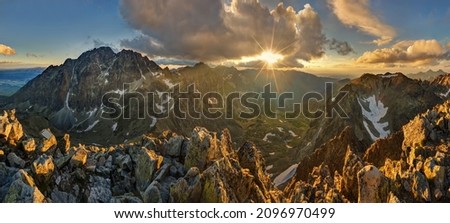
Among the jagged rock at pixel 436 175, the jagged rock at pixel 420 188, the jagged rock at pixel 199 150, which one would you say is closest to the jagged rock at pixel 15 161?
the jagged rock at pixel 199 150

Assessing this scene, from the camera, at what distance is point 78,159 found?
2106 centimetres

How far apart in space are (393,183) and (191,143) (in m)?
10.4

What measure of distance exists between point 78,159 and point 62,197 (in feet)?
11.7

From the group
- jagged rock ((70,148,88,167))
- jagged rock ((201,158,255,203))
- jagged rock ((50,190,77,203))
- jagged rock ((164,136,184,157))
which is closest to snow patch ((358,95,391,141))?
jagged rock ((164,136,184,157))

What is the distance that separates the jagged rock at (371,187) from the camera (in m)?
20.5

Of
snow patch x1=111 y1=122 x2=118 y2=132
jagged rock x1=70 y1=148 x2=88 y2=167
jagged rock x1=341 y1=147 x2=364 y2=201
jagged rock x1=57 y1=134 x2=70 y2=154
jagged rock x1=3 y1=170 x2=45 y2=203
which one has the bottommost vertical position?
snow patch x1=111 y1=122 x2=118 y2=132

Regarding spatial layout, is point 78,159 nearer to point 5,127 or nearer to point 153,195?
point 5,127

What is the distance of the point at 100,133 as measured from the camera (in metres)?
184

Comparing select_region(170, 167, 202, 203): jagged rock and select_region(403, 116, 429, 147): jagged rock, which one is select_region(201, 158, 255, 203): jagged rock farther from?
select_region(403, 116, 429, 147): jagged rock

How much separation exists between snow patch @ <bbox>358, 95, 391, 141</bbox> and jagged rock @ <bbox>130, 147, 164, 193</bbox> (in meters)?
102

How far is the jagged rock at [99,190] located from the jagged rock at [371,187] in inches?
446

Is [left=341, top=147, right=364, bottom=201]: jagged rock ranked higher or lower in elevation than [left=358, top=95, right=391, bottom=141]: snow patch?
higher

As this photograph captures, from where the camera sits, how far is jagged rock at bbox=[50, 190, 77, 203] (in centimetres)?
1741
